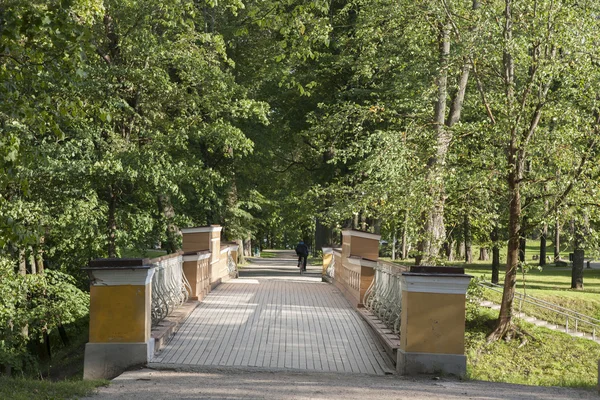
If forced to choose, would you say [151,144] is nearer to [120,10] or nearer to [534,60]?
[120,10]

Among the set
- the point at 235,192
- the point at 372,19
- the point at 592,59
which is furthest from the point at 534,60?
the point at 235,192

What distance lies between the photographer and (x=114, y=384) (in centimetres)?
898

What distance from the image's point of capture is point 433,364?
34.4ft

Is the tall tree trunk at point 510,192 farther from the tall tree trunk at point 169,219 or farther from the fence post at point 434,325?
the tall tree trunk at point 169,219

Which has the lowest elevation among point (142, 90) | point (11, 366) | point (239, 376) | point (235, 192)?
point (11, 366)

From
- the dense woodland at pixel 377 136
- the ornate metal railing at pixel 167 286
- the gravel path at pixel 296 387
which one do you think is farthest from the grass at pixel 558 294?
the gravel path at pixel 296 387

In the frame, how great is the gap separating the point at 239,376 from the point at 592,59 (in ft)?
34.0

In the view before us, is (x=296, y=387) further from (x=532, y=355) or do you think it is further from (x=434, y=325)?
(x=532, y=355)

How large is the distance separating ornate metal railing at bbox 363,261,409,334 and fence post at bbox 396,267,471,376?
0.86m

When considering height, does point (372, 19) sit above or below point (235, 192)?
above

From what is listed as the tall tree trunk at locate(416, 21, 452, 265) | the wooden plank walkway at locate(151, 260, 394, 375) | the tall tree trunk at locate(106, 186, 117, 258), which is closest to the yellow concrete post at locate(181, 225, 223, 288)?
the wooden plank walkway at locate(151, 260, 394, 375)

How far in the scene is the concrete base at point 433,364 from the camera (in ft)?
34.3

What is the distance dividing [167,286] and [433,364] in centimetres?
508

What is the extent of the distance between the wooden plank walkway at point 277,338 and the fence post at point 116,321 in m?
0.39
